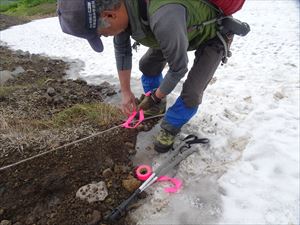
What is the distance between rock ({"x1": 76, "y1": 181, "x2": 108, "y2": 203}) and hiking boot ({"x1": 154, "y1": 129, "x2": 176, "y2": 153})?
0.73 metres

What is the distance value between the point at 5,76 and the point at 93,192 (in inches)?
146

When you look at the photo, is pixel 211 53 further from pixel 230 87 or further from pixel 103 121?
pixel 230 87

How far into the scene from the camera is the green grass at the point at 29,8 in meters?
18.3

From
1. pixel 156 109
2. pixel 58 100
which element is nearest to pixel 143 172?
pixel 156 109

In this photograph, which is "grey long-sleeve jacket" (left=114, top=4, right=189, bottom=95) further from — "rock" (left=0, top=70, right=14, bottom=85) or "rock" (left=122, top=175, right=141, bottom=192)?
"rock" (left=0, top=70, right=14, bottom=85)

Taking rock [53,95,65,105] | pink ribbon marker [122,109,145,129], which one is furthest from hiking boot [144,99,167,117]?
rock [53,95,65,105]

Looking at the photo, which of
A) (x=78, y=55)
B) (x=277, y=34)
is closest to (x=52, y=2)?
(x=78, y=55)

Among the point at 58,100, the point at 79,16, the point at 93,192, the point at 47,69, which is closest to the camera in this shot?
the point at 79,16

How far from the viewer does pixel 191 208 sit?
2555 millimetres

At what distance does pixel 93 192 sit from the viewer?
264 centimetres

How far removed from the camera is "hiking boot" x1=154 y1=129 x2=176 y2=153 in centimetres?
314

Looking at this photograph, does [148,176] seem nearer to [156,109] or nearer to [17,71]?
[156,109]

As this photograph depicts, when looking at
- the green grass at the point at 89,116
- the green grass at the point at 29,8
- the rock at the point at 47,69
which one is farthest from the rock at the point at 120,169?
the green grass at the point at 29,8

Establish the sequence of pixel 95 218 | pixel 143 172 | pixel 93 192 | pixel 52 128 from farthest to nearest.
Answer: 1. pixel 52 128
2. pixel 143 172
3. pixel 93 192
4. pixel 95 218
